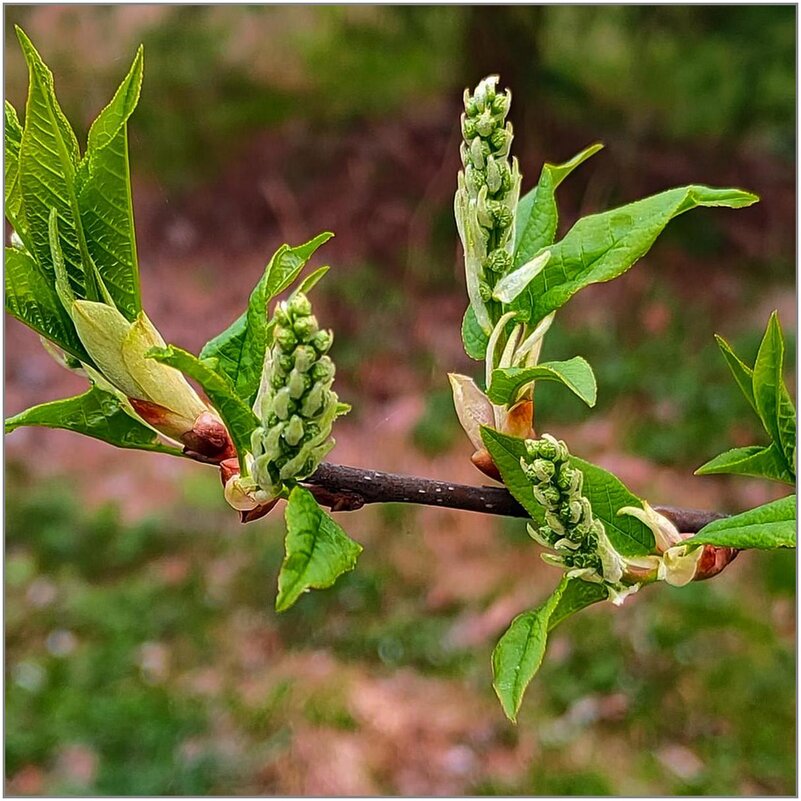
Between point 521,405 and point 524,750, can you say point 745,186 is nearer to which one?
point 524,750

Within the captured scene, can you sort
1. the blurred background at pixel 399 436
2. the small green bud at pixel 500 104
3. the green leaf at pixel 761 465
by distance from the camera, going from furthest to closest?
the blurred background at pixel 399 436 < the green leaf at pixel 761 465 < the small green bud at pixel 500 104

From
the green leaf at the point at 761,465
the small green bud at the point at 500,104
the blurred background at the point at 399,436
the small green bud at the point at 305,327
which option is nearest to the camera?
the small green bud at the point at 305,327

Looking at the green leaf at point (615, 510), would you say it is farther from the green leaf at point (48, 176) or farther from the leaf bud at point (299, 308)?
the green leaf at point (48, 176)

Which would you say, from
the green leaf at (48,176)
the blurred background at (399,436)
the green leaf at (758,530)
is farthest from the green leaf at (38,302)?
the blurred background at (399,436)

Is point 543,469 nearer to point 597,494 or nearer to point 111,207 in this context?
point 597,494

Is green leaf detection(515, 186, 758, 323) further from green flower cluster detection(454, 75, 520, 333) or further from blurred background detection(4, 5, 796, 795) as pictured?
blurred background detection(4, 5, 796, 795)

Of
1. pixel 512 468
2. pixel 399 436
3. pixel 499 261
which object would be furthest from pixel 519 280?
pixel 399 436
